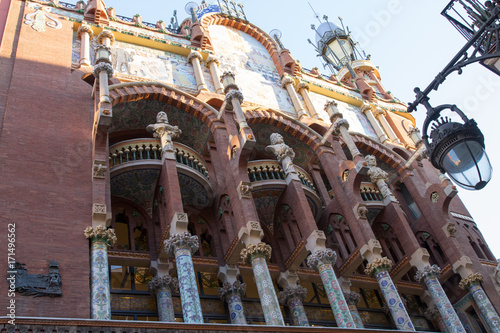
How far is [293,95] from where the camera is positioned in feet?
71.8

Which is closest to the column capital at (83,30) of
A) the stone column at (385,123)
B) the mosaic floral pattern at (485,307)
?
the stone column at (385,123)

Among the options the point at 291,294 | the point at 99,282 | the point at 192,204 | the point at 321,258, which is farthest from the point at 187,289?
the point at 192,204

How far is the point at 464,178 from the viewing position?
243 inches

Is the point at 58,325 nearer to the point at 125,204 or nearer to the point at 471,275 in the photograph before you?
the point at 125,204

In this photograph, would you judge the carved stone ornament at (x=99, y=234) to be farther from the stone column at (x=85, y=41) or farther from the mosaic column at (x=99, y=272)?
the stone column at (x=85, y=41)

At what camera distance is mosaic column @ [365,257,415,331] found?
1272 cm

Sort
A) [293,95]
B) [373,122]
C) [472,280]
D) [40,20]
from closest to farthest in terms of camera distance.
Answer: [472,280]
[40,20]
[293,95]
[373,122]

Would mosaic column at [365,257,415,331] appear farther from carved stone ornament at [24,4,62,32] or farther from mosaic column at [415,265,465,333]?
carved stone ornament at [24,4,62,32]

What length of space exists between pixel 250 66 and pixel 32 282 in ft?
48.8

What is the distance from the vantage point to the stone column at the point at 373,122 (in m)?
22.8

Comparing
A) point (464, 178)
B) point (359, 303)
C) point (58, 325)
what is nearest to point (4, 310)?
point (58, 325)

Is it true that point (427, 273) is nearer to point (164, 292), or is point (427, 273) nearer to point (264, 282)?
point (264, 282)

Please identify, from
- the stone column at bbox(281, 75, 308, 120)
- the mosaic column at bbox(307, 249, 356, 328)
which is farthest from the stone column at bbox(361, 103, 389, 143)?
the mosaic column at bbox(307, 249, 356, 328)

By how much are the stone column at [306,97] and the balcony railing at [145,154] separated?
22.4 ft
